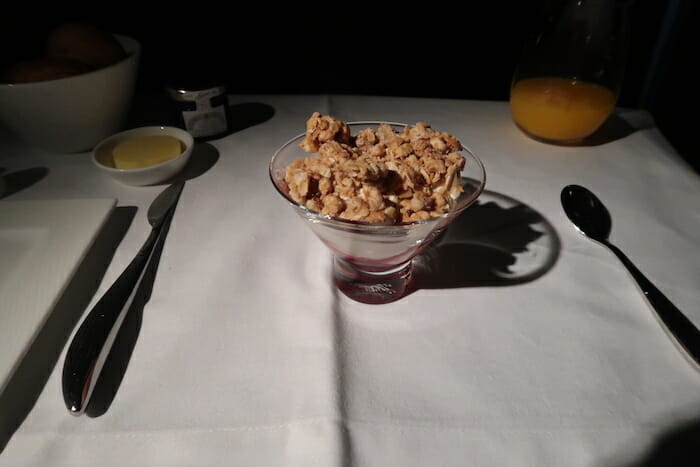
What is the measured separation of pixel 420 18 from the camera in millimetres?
1372

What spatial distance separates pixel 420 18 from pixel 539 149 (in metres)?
0.79

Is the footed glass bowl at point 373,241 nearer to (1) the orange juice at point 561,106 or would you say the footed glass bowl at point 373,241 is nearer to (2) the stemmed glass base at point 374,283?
(2) the stemmed glass base at point 374,283

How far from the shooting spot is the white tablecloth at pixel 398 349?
0.36 m

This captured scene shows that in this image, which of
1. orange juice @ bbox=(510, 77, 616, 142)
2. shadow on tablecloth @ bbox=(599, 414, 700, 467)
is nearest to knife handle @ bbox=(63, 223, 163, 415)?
shadow on tablecloth @ bbox=(599, 414, 700, 467)

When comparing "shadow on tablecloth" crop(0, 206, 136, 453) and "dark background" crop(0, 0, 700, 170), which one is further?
"dark background" crop(0, 0, 700, 170)

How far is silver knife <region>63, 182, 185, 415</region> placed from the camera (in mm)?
370

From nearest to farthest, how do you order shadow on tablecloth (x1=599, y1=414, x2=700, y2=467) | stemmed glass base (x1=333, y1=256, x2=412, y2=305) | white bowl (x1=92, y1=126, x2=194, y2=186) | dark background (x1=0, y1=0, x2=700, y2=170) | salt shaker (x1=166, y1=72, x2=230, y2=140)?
shadow on tablecloth (x1=599, y1=414, x2=700, y2=467)
stemmed glass base (x1=333, y1=256, x2=412, y2=305)
white bowl (x1=92, y1=126, x2=194, y2=186)
salt shaker (x1=166, y1=72, x2=230, y2=140)
dark background (x1=0, y1=0, x2=700, y2=170)

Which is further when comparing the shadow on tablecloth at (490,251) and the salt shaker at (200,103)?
the salt shaker at (200,103)

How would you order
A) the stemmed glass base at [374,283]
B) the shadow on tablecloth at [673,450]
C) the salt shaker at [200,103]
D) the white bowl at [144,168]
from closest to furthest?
the shadow on tablecloth at [673,450]
the stemmed glass base at [374,283]
the white bowl at [144,168]
the salt shaker at [200,103]

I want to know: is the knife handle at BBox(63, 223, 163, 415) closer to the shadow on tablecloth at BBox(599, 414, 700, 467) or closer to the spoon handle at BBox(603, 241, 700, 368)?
the shadow on tablecloth at BBox(599, 414, 700, 467)

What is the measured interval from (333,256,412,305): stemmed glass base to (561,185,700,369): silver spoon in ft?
0.85

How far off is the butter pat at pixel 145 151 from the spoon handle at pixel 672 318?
65 centimetres

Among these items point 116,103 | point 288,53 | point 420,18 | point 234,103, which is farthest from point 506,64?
point 116,103

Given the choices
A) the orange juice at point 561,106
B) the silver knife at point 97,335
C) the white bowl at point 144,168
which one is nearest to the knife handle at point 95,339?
the silver knife at point 97,335
